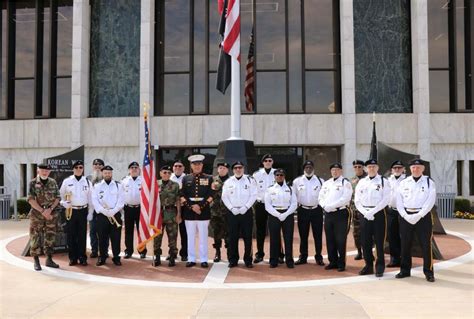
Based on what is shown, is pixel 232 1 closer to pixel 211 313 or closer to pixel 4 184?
pixel 211 313

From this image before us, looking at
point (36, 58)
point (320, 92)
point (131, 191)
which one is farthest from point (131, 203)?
point (36, 58)

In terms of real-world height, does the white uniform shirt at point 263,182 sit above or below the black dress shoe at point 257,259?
above

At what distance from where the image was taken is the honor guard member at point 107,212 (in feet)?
26.9

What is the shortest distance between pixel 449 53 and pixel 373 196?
13933 mm

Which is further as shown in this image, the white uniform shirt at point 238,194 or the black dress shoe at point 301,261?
the black dress shoe at point 301,261

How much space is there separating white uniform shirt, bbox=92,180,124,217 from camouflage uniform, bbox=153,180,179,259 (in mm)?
839

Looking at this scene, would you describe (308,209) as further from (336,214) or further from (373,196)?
(373,196)

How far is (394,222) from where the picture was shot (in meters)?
8.46

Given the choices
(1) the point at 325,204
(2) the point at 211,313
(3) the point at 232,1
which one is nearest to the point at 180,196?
(1) the point at 325,204

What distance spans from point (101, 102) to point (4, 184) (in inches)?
209

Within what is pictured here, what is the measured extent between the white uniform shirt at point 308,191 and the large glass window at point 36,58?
1412cm

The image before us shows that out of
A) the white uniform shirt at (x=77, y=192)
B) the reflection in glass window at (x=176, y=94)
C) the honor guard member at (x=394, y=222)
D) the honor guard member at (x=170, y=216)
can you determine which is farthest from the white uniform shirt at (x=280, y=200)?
the reflection in glass window at (x=176, y=94)

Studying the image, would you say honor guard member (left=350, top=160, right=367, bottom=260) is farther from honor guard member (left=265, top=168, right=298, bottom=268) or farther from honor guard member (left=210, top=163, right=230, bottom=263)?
honor guard member (left=210, top=163, right=230, bottom=263)

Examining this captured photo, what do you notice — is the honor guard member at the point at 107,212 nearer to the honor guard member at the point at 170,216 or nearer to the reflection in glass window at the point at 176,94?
the honor guard member at the point at 170,216
